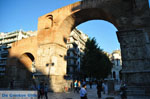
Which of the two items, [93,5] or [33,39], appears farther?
[33,39]

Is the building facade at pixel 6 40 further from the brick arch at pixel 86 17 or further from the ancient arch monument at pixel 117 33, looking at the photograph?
the brick arch at pixel 86 17

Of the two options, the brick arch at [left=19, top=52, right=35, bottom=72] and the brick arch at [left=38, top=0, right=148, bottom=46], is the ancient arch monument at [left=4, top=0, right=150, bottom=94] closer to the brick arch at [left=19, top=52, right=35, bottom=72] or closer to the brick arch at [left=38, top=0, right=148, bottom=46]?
the brick arch at [left=38, top=0, right=148, bottom=46]

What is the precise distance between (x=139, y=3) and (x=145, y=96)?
6.52 metres

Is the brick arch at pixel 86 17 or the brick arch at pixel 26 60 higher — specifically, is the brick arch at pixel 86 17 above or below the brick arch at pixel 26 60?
above

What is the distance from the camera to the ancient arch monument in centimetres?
800

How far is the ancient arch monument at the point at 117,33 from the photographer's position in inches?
315

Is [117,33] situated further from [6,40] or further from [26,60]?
[6,40]

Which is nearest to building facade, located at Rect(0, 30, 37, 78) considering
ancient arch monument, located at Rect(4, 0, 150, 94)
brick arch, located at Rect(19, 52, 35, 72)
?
brick arch, located at Rect(19, 52, 35, 72)

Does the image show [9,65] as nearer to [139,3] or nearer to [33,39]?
[33,39]

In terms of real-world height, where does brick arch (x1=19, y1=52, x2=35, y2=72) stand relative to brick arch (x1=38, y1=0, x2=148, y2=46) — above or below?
below

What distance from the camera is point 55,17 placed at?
12.5m

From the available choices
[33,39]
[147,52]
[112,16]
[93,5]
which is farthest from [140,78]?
[33,39]

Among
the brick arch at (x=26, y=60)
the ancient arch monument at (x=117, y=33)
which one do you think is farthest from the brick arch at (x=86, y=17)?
the brick arch at (x=26, y=60)

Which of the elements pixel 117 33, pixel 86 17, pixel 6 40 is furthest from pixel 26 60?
pixel 6 40
